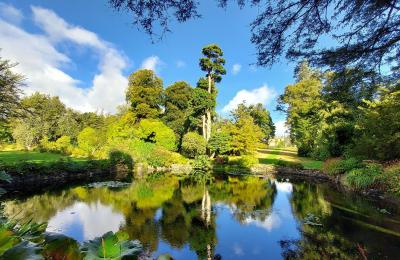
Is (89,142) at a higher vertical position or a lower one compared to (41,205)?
higher

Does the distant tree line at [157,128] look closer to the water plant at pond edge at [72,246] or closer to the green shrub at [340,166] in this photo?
the green shrub at [340,166]

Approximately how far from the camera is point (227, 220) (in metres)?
9.27

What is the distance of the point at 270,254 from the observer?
21.8 feet

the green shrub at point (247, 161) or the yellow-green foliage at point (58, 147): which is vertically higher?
the yellow-green foliage at point (58, 147)

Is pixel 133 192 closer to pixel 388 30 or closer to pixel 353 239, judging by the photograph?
pixel 353 239

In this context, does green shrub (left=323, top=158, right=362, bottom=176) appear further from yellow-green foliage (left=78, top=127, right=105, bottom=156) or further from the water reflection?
yellow-green foliage (left=78, top=127, right=105, bottom=156)

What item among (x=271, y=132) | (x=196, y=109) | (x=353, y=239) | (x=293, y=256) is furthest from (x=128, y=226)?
(x=271, y=132)

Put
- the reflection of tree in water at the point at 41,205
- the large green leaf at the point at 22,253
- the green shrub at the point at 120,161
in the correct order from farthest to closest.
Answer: the green shrub at the point at 120,161, the reflection of tree in water at the point at 41,205, the large green leaf at the point at 22,253

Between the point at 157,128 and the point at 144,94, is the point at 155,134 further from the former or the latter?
the point at 144,94

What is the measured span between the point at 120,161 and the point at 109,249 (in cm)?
2296

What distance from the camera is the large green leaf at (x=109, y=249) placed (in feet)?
4.63

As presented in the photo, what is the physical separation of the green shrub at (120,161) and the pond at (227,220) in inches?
334

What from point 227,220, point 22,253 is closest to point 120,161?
point 227,220

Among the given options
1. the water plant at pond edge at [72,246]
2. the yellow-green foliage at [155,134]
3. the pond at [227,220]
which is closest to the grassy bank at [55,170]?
the pond at [227,220]
